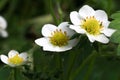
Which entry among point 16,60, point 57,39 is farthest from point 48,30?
point 16,60

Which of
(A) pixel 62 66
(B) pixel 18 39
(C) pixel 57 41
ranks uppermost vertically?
(C) pixel 57 41

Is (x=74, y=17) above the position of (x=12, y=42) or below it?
above

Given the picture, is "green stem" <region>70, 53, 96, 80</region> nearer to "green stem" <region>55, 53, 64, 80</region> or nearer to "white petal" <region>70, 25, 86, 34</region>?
"green stem" <region>55, 53, 64, 80</region>

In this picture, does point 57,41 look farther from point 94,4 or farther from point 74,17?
point 94,4

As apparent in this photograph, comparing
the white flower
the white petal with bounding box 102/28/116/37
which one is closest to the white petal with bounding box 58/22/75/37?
the white flower

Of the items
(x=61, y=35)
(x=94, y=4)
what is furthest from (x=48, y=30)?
(x=94, y=4)

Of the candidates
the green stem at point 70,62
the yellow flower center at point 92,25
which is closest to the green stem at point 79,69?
the green stem at point 70,62

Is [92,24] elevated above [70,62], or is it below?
above

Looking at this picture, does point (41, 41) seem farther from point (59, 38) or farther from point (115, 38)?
point (115, 38)
